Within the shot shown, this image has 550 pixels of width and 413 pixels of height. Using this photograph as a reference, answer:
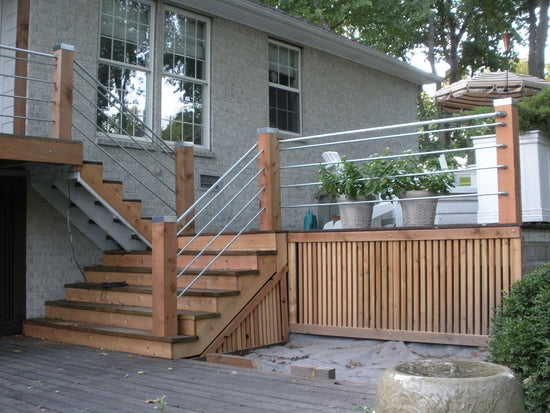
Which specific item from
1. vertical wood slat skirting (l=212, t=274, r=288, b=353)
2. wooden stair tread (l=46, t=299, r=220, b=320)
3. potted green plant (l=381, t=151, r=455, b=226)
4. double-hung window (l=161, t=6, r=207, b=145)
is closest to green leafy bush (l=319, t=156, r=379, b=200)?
potted green plant (l=381, t=151, r=455, b=226)

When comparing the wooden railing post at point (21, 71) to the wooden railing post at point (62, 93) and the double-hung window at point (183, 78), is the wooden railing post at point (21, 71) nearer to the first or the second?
the wooden railing post at point (62, 93)

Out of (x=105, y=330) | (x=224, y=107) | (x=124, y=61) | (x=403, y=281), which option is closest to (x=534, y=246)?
(x=403, y=281)

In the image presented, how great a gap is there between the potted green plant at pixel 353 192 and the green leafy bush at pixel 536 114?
158cm

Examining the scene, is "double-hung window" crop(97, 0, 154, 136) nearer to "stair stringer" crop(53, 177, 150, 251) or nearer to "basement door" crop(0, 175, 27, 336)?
"stair stringer" crop(53, 177, 150, 251)

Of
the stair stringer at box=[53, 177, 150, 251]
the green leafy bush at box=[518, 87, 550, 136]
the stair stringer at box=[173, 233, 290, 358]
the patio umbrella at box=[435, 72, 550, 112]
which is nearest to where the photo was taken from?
the stair stringer at box=[173, 233, 290, 358]

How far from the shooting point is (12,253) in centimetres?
A: 778

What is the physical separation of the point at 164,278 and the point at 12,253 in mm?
2823

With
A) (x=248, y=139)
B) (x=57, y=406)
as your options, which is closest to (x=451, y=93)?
(x=248, y=139)

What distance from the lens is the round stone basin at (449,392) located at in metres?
2.72

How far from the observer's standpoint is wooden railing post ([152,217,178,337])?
19.4 feet

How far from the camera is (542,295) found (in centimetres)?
386

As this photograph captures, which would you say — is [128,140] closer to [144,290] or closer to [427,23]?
[144,290]

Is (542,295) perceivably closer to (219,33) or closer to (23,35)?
(23,35)

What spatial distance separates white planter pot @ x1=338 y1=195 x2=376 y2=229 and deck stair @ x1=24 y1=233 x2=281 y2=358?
2.69ft
